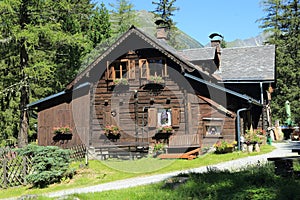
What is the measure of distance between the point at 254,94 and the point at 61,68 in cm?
1519

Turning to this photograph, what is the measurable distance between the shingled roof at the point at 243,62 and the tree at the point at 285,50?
1102 cm

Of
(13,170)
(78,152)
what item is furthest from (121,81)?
(13,170)

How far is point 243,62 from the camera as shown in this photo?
25328 mm

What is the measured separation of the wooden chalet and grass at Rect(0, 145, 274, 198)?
6.71 ft

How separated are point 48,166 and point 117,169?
3.14 meters

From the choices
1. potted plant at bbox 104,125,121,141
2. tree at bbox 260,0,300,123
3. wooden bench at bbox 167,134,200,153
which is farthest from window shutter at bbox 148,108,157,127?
tree at bbox 260,0,300,123

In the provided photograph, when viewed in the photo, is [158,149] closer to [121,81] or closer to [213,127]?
[213,127]

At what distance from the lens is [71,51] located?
27.3 metres

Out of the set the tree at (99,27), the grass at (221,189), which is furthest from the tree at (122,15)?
the grass at (221,189)

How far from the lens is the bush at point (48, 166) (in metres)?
13.6

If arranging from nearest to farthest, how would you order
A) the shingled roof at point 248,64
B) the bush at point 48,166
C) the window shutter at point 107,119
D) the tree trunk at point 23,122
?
the bush at point 48,166 → the window shutter at point 107,119 → the tree trunk at point 23,122 → the shingled roof at point 248,64

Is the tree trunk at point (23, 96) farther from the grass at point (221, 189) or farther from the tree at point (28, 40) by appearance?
the grass at point (221, 189)

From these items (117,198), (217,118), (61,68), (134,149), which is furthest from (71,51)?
(117,198)

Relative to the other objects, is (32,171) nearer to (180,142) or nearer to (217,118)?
(180,142)
